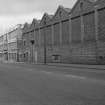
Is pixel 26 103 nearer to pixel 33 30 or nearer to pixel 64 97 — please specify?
pixel 64 97

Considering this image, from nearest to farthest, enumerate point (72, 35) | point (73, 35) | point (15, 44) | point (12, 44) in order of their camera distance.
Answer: point (73, 35) < point (72, 35) < point (15, 44) < point (12, 44)

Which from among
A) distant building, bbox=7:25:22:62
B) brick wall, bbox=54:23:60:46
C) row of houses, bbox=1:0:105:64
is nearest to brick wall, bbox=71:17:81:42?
row of houses, bbox=1:0:105:64

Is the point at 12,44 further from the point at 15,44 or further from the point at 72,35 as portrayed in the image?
the point at 72,35

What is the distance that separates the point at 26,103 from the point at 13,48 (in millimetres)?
61706

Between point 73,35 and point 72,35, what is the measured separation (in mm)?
376

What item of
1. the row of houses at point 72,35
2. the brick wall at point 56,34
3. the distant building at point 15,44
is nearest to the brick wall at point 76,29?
the row of houses at point 72,35

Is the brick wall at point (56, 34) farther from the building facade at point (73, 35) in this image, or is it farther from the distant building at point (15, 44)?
the distant building at point (15, 44)

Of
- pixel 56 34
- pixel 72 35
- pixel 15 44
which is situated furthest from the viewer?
pixel 15 44

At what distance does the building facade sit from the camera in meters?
30.2

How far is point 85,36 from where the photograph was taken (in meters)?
33.1

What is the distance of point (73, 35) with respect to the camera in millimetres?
36438

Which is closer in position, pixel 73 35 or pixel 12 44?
pixel 73 35

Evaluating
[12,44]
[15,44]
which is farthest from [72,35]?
[12,44]

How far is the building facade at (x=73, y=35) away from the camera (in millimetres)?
30237
